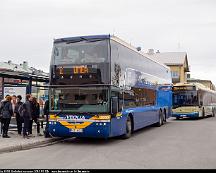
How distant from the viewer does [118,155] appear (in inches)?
435

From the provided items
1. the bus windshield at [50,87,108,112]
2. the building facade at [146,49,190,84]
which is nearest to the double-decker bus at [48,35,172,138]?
the bus windshield at [50,87,108,112]

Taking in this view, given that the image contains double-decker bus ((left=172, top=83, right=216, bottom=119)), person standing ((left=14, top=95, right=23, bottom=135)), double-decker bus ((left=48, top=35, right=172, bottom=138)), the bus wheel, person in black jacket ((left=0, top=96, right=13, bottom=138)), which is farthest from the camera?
double-decker bus ((left=172, top=83, right=216, bottom=119))

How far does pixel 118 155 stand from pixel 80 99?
3.36 meters

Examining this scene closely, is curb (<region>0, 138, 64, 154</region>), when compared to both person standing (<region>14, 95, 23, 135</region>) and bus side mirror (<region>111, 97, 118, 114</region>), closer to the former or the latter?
person standing (<region>14, 95, 23, 135</region>)

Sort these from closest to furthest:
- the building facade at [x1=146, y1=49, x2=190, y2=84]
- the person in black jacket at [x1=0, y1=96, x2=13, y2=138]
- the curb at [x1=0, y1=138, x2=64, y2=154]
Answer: the curb at [x1=0, y1=138, x2=64, y2=154], the person in black jacket at [x1=0, y1=96, x2=13, y2=138], the building facade at [x1=146, y1=49, x2=190, y2=84]

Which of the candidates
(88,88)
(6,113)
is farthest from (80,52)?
(6,113)

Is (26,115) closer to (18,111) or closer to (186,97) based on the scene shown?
(18,111)

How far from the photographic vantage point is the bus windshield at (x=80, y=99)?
13.6 m

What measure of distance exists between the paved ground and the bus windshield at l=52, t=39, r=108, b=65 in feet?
9.96

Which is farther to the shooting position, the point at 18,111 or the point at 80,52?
the point at 18,111

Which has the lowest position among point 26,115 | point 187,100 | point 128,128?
point 128,128

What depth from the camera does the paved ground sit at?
30.7 ft

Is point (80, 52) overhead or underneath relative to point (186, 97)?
overhead

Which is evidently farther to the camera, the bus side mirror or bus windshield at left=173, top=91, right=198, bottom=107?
bus windshield at left=173, top=91, right=198, bottom=107
